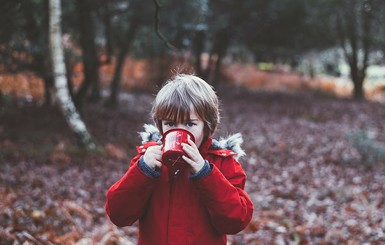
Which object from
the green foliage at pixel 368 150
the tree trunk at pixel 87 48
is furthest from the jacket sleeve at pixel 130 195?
the tree trunk at pixel 87 48

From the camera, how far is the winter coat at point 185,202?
2.14 m

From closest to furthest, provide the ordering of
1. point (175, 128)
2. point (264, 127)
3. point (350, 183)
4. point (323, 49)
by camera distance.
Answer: point (175, 128) → point (350, 183) → point (264, 127) → point (323, 49)

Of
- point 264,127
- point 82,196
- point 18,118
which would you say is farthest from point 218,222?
point 264,127

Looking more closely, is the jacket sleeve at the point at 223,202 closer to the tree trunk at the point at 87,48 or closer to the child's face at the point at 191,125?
the child's face at the point at 191,125

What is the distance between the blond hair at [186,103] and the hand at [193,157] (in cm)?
22

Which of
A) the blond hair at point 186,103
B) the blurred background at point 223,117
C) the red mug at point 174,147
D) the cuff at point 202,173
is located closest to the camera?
the red mug at point 174,147

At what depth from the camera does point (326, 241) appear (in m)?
5.25

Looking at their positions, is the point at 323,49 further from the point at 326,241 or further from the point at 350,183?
the point at 326,241

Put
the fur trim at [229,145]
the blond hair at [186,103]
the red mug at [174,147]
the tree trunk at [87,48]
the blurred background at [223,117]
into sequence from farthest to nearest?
the tree trunk at [87,48] < the blurred background at [223,117] < the fur trim at [229,145] < the blond hair at [186,103] < the red mug at [174,147]

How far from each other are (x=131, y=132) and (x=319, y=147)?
5130 millimetres

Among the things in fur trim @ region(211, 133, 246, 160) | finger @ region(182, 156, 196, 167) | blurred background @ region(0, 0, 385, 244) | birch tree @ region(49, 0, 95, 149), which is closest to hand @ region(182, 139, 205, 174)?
finger @ region(182, 156, 196, 167)

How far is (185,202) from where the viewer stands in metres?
2.24

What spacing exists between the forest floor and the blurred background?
3 centimetres

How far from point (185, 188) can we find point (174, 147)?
0.36 meters
